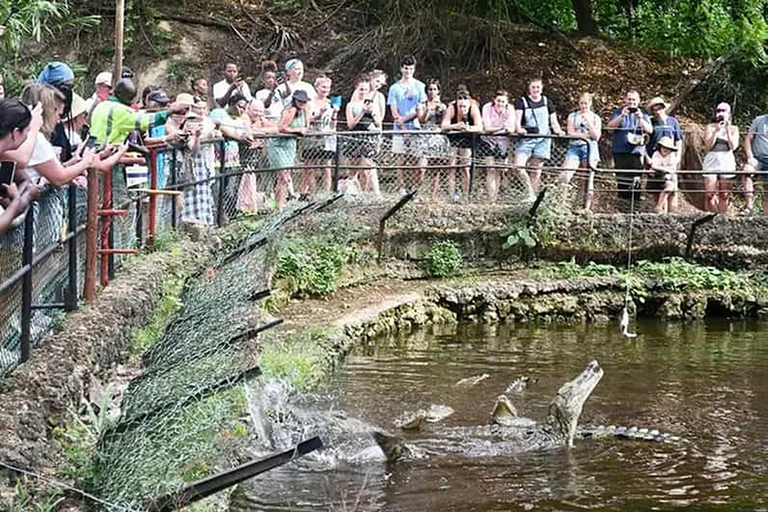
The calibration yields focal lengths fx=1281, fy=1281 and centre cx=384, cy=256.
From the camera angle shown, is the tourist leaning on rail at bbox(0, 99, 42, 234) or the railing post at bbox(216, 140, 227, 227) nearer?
the tourist leaning on rail at bbox(0, 99, 42, 234)

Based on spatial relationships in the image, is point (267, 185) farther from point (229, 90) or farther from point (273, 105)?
point (229, 90)

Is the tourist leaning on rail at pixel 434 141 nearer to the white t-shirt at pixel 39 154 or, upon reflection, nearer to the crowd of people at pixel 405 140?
the crowd of people at pixel 405 140

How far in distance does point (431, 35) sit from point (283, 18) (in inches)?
127

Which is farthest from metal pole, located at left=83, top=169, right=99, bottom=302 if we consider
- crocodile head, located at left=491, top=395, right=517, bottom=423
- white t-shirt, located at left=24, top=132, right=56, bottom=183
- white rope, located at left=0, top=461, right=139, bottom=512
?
crocodile head, located at left=491, top=395, right=517, bottom=423

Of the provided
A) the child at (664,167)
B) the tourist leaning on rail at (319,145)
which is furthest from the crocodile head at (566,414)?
the child at (664,167)

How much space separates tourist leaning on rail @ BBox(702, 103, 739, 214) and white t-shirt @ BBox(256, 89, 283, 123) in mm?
5734

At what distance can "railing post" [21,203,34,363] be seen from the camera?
6.41 metres

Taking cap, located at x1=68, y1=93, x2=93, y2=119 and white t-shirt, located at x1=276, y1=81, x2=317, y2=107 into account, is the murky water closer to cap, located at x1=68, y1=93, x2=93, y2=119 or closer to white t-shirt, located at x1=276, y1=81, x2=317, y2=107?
cap, located at x1=68, y1=93, x2=93, y2=119

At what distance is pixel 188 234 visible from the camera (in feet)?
38.9

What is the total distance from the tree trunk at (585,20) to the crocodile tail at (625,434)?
14657 mm

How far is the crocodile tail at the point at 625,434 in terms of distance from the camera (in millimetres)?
9539

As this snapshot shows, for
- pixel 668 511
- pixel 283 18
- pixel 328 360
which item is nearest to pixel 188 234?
pixel 328 360

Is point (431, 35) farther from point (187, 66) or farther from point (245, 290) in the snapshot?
point (245, 290)

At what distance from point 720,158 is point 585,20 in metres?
7.06
